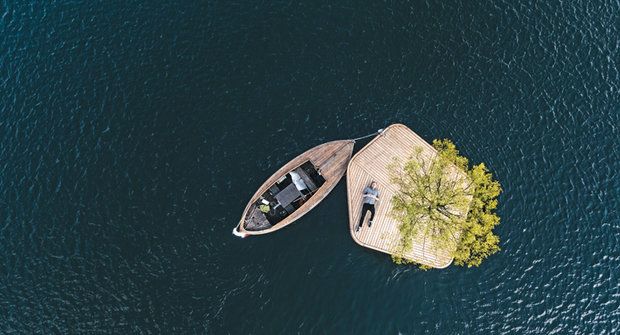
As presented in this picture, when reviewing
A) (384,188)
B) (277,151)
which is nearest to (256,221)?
(277,151)

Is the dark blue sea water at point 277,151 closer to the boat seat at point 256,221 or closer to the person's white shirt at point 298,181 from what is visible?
the boat seat at point 256,221

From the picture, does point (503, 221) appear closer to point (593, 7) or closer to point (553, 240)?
point (553, 240)

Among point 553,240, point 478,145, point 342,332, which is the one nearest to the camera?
point 342,332

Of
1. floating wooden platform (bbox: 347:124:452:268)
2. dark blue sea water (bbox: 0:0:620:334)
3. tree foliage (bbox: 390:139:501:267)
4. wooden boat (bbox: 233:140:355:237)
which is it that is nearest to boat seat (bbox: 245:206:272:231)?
wooden boat (bbox: 233:140:355:237)

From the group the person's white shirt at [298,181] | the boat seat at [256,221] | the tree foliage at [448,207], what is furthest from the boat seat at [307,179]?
the tree foliage at [448,207]

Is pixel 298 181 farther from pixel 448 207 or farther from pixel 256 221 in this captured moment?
pixel 448 207

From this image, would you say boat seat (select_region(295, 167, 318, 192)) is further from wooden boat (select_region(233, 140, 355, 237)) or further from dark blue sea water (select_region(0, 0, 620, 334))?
dark blue sea water (select_region(0, 0, 620, 334))

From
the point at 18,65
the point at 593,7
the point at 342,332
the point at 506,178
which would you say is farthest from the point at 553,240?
the point at 18,65
